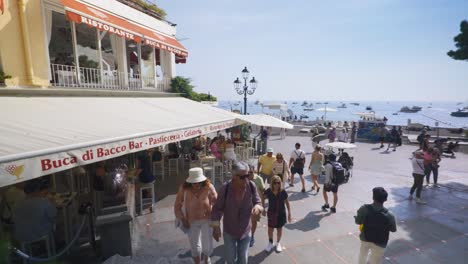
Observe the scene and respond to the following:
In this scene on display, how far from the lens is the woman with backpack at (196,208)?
3750 mm

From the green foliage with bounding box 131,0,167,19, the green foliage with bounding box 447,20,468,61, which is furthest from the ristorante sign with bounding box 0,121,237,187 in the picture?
the green foliage with bounding box 447,20,468,61

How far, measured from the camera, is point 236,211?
3.50 metres

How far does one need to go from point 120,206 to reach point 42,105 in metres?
3.19

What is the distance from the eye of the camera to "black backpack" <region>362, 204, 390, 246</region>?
3596 millimetres

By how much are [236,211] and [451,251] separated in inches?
187

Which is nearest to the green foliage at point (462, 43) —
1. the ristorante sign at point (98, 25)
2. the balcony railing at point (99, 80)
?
the ristorante sign at point (98, 25)

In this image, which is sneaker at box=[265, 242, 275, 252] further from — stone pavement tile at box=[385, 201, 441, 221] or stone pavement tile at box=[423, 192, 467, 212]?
stone pavement tile at box=[423, 192, 467, 212]

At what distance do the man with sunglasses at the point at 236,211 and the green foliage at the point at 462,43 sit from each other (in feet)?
35.3

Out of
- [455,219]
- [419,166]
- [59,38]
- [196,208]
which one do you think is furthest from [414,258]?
[59,38]

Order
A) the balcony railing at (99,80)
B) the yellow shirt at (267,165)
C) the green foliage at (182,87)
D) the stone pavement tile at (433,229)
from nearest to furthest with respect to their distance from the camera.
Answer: the stone pavement tile at (433,229), the yellow shirt at (267,165), the balcony railing at (99,80), the green foliage at (182,87)

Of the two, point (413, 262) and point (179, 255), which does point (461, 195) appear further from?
point (179, 255)

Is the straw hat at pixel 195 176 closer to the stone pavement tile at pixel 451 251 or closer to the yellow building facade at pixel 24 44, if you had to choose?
the stone pavement tile at pixel 451 251

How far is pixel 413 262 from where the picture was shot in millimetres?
4371

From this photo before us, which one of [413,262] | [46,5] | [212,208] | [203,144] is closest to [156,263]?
[212,208]
